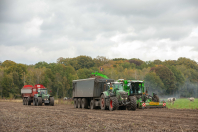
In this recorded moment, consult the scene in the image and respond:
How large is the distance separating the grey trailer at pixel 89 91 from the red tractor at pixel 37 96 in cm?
585

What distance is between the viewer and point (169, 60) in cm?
11725

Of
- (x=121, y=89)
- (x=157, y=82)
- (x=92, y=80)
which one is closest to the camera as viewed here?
(x=121, y=89)

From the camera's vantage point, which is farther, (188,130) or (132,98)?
(132,98)

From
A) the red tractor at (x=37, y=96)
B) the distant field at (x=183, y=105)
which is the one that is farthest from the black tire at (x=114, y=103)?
the red tractor at (x=37, y=96)

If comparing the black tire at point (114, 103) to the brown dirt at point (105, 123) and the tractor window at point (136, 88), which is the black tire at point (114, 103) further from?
the brown dirt at point (105, 123)

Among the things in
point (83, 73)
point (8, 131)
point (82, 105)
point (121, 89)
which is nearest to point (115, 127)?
point (8, 131)

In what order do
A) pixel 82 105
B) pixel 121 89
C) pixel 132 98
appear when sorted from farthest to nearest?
pixel 82 105, pixel 121 89, pixel 132 98

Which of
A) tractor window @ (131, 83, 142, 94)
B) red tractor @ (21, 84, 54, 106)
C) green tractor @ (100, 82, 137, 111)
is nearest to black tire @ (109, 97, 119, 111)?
green tractor @ (100, 82, 137, 111)

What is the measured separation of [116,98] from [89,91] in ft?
19.5

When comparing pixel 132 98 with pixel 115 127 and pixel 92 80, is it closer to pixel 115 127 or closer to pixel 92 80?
pixel 92 80

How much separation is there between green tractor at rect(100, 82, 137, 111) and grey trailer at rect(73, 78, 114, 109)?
125cm

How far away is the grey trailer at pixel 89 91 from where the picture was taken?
26484 mm

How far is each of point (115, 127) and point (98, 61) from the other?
10624 centimetres

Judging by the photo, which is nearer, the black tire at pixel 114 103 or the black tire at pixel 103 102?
the black tire at pixel 114 103
